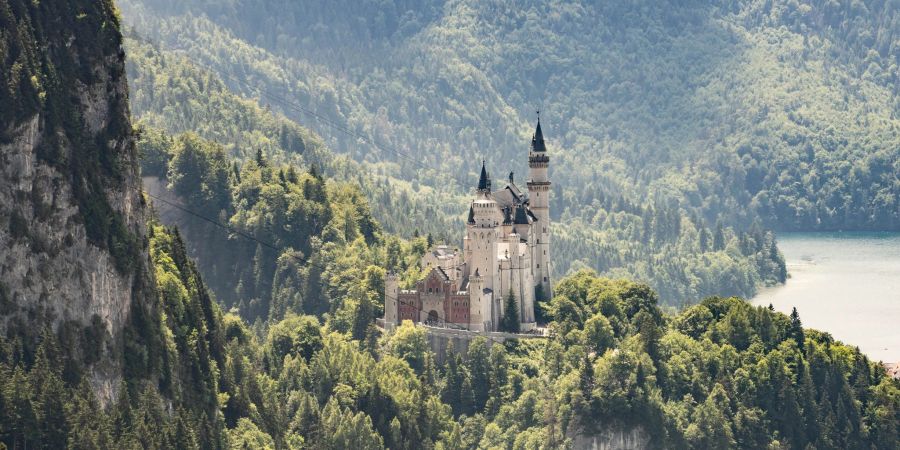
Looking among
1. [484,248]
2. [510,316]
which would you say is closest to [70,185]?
[484,248]

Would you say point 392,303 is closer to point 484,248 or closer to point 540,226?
point 484,248

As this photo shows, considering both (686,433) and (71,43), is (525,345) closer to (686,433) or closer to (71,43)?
(686,433)

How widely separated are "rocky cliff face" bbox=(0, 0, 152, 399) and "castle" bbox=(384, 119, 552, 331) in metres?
57.2

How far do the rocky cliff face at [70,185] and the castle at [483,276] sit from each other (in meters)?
57.2

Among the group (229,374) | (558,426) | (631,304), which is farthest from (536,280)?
(229,374)

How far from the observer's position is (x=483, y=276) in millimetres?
187875

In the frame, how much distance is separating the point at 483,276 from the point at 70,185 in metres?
67.6

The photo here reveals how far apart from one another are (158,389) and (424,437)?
4483 centimetres

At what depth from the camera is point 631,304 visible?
198 m

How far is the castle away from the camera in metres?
188

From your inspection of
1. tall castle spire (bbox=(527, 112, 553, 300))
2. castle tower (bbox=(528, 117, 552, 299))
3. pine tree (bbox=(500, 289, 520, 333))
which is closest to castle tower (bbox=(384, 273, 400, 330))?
pine tree (bbox=(500, 289, 520, 333))

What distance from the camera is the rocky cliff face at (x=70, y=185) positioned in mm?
119438

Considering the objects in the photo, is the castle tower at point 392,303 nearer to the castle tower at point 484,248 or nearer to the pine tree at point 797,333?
the castle tower at point 484,248

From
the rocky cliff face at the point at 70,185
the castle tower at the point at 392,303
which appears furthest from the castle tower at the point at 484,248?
the rocky cliff face at the point at 70,185
